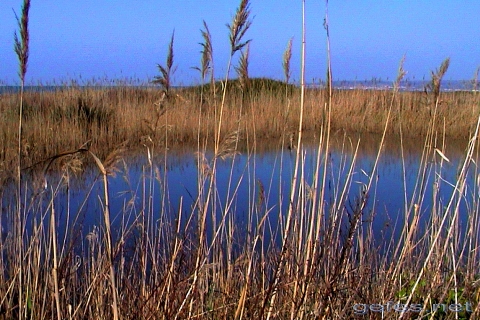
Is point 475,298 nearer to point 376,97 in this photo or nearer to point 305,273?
point 305,273

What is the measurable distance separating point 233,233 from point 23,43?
1305 millimetres

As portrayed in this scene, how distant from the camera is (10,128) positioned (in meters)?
5.42

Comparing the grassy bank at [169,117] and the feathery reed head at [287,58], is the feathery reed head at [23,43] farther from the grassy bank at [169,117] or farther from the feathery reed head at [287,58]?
the grassy bank at [169,117]

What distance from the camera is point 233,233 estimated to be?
7.96 ft

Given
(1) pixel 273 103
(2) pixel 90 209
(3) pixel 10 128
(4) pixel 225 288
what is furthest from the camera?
(1) pixel 273 103

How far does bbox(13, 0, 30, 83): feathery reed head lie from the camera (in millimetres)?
1452

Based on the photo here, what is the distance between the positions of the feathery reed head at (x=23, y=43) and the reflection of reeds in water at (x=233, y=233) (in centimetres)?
30

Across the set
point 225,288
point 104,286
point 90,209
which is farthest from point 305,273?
point 90,209

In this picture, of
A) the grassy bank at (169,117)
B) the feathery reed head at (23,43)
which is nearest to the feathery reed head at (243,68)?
the feathery reed head at (23,43)

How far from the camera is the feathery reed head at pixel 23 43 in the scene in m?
1.45

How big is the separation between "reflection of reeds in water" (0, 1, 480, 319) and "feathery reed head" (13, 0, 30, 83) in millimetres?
302

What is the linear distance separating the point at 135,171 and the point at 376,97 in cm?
472

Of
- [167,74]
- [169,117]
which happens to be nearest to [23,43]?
[167,74]

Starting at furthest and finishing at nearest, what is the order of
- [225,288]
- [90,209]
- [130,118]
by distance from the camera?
[130,118]
[90,209]
[225,288]
